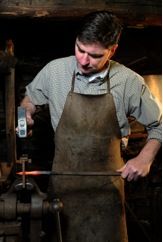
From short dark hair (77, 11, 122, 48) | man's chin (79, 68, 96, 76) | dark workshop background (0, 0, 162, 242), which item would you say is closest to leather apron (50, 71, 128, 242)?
man's chin (79, 68, 96, 76)

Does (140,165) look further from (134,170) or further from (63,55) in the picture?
(63,55)

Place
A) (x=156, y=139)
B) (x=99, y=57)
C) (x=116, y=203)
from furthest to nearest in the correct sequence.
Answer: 1. (x=116, y=203)
2. (x=156, y=139)
3. (x=99, y=57)

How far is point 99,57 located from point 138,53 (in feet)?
8.26

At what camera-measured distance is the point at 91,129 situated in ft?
9.71

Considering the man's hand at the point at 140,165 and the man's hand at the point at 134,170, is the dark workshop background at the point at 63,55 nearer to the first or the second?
the man's hand at the point at 140,165

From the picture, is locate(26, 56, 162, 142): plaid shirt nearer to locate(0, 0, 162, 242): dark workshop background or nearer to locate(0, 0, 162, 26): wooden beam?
locate(0, 0, 162, 26): wooden beam

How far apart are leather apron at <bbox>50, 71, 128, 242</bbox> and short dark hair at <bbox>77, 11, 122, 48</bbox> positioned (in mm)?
452

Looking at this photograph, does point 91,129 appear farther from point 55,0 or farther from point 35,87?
point 55,0

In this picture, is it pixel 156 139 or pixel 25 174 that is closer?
pixel 25 174

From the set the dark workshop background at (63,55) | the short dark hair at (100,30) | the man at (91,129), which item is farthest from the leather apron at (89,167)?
the dark workshop background at (63,55)

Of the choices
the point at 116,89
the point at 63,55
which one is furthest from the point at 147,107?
the point at 63,55

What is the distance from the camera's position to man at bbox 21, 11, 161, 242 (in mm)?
2916

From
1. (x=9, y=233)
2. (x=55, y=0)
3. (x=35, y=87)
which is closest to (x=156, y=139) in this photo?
(x=35, y=87)

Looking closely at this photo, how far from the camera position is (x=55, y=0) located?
3598 millimetres
